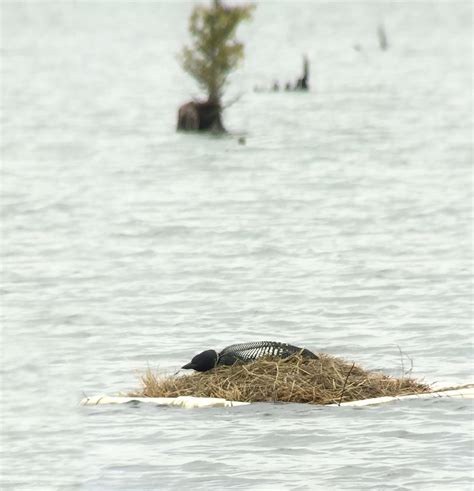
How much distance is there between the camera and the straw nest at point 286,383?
15328mm

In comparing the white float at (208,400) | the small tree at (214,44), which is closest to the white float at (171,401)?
the white float at (208,400)

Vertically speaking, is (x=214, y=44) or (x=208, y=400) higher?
(x=214, y=44)

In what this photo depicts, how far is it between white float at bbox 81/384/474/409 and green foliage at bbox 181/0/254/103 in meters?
30.0

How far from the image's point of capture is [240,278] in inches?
963

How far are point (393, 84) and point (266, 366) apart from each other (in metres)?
69.3

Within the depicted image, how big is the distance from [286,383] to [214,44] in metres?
30.6

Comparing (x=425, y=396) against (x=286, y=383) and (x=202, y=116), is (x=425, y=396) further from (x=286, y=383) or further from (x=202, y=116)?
(x=202, y=116)

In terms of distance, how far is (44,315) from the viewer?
2172cm

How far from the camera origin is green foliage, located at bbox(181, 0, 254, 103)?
45062 millimetres

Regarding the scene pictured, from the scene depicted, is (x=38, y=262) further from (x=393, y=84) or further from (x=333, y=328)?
(x=393, y=84)

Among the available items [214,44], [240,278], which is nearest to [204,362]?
[240,278]

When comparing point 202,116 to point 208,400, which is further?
point 202,116

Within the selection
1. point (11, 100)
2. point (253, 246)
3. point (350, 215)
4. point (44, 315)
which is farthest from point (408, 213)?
point (11, 100)

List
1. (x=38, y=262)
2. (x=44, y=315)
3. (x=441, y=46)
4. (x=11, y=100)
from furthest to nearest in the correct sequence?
(x=441, y=46), (x=11, y=100), (x=38, y=262), (x=44, y=315)
